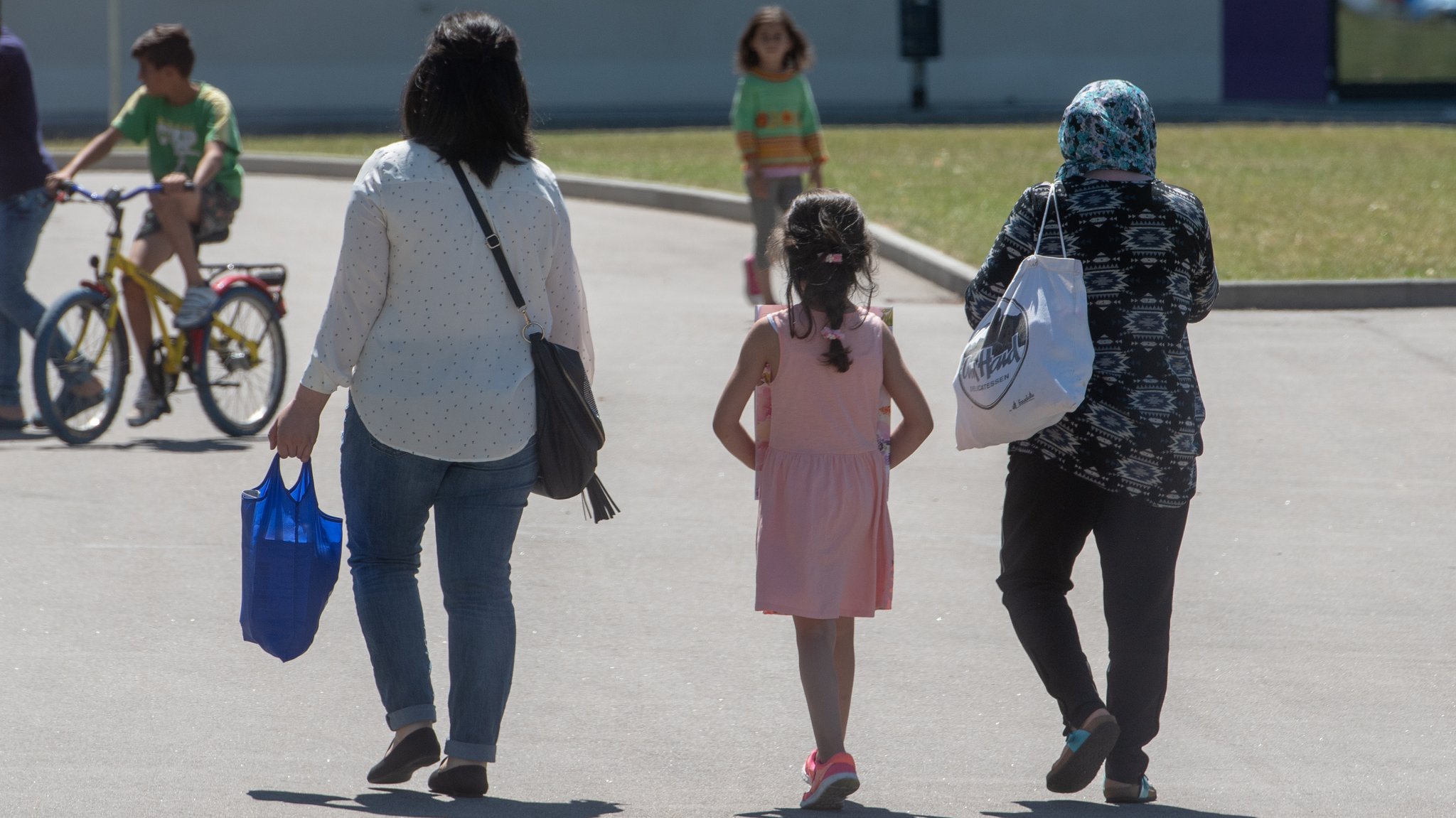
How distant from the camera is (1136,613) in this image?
4.22m

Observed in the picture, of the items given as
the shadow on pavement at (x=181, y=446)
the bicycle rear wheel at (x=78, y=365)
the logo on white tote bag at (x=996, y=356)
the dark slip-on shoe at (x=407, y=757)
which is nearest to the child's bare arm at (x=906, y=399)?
the logo on white tote bag at (x=996, y=356)

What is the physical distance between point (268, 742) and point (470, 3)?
26.2 meters

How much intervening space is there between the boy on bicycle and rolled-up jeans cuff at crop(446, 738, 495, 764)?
15.1 feet

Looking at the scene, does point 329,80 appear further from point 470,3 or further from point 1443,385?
Answer: point 1443,385

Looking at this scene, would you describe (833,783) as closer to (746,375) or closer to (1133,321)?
(746,375)

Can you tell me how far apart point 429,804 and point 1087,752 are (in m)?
1.46

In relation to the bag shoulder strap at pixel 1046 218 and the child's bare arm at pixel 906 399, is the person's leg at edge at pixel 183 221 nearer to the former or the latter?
the child's bare arm at pixel 906 399

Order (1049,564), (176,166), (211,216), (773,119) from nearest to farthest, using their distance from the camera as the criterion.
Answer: (1049,564), (211,216), (176,166), (773,119)

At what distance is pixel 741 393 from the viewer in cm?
417

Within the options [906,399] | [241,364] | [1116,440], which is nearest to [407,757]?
[906,399]

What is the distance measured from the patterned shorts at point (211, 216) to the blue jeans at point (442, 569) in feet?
14.8

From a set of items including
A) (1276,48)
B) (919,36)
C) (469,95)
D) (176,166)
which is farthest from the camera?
(1276,48)

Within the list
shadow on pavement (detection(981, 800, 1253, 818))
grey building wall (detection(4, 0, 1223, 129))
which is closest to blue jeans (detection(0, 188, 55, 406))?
shadow on pavement (detection(981, 800, 1253, 818))

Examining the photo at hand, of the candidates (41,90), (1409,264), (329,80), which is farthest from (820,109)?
(1409,264)
